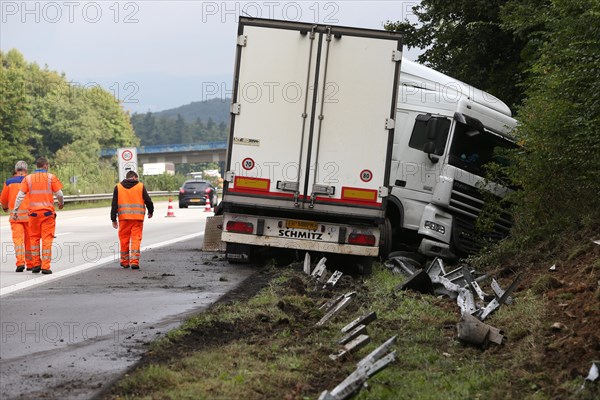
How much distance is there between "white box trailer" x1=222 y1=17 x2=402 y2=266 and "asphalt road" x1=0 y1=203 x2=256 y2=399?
149 centimetres

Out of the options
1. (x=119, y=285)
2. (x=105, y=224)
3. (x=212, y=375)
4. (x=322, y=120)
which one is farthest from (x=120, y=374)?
(x=105, y=224)

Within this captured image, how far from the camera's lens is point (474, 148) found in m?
17.6

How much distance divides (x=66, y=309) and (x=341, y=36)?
6059mm

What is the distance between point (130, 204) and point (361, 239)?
4.00m

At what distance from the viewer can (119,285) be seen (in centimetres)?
1388

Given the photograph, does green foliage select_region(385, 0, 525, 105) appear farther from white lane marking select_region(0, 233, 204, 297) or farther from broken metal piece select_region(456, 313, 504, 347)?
broken metal piece select_region(456, 313, 504, 347)

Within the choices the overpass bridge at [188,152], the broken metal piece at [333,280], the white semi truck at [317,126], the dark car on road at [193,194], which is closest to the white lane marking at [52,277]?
the white semi truck at [317,126]

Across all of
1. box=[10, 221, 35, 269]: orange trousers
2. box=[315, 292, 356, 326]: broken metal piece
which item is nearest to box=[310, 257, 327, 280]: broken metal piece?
box=[315, 292, 356, 326]: broken metal piece

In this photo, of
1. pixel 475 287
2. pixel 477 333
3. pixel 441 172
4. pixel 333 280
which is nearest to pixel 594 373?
pixel 477 333

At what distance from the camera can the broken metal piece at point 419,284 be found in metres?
12.4

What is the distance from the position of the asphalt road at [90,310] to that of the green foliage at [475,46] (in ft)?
26.8

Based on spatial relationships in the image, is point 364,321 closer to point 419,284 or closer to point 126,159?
point 419,284

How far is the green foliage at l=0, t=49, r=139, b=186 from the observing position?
89750 millimetres

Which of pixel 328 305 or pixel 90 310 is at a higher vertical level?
pixel 328 305
